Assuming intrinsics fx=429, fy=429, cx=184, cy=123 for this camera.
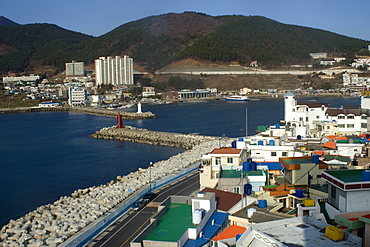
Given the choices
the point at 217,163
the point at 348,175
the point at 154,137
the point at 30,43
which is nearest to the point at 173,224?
the point at 348,175

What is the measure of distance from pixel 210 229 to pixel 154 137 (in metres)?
8.34

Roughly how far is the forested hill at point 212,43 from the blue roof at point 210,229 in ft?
124

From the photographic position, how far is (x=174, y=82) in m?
32.0

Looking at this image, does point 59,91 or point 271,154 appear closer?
point 271,154

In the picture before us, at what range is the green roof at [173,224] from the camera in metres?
2.51

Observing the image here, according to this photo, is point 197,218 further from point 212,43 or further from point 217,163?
point 212,43

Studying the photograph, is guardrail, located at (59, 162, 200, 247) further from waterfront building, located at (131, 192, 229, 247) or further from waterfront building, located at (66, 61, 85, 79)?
waterfront building, located at (66, 61, 85, 79)

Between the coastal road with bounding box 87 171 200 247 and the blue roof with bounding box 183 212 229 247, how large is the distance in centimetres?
80

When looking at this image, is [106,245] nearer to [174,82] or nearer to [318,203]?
Answer: [318,203]

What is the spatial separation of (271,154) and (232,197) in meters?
1.81

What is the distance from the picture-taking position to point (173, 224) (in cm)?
272

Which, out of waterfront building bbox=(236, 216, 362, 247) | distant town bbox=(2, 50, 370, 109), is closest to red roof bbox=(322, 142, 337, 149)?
waterfront building bbox=(236, 216, 362, 247)

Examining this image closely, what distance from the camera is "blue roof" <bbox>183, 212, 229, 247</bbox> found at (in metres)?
2.56

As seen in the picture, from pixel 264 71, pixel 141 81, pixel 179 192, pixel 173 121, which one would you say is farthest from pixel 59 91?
pixel 179 192
